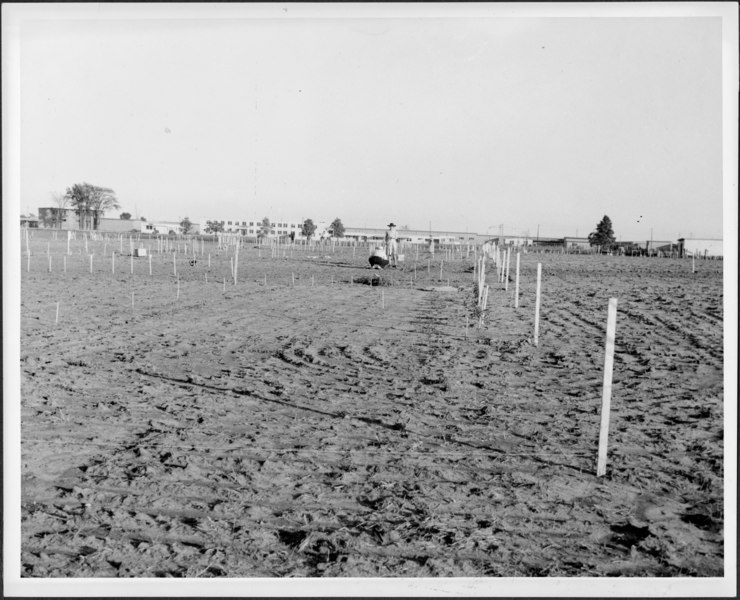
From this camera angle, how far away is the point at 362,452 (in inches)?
207

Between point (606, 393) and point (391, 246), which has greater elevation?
point (391, 246)

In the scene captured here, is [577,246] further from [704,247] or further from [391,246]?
[704,247]

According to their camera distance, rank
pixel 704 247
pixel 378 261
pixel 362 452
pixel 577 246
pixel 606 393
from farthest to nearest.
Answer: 1. pixel 577 246
2. pixel 378 261
3. pixel 704 247
4. pixel 362 452
5. pixel 606 393

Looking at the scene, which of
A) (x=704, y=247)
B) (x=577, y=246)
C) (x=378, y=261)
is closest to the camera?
(x=704, y=247)

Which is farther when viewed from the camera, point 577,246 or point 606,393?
point 577,246

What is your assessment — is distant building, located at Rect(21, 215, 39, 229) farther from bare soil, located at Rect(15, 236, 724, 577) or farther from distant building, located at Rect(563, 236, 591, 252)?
distant building, located at Rect(563, 236, 591, 252)

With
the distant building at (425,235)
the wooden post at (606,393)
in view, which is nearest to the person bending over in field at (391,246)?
the distant building at (425,235)

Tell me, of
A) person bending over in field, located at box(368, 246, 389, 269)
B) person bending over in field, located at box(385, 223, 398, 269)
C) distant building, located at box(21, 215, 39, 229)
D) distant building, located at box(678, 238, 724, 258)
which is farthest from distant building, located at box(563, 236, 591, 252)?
distant building, located at box(21, 215, 39, 229)

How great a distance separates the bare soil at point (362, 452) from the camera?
12.7ft

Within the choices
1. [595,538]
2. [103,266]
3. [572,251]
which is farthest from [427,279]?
[572,251]

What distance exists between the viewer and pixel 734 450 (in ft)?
16.2

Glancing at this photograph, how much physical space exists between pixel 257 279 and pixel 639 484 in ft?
52.4

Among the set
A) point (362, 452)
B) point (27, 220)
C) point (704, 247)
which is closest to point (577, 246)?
point (704, 247)

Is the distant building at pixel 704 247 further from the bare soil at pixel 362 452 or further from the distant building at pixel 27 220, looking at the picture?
the distant building at pixel 27 220
